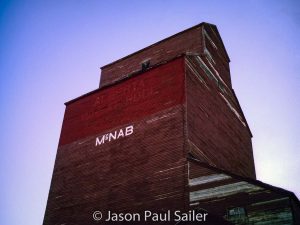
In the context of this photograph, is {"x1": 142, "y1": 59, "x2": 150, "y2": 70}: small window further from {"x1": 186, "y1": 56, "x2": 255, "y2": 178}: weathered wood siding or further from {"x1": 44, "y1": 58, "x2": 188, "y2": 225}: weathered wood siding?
{"x1": 186, "y1": 56, "x2": 255, "y2": 178}: weathered wood siding

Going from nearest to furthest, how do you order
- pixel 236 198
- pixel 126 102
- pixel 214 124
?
pixel 236 198 < pixel 214 124 < pixel 126 102

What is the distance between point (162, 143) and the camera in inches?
553

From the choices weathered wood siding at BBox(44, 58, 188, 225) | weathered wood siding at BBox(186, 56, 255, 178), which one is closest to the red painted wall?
weathered wood siding at BBox(44, 58, 188, 225)

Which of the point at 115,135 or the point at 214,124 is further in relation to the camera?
the point at 214,124

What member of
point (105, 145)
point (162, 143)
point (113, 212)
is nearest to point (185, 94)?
point (162, 143)

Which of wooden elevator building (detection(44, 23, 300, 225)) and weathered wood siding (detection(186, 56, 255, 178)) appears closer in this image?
wooden elevator building (detection(44, 23, 300, 225))

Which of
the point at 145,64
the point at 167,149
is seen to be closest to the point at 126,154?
the point at 167,149

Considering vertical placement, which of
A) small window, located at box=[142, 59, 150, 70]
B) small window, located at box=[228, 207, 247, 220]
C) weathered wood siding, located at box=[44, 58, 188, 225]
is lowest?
small window, located at box=[228, 207, 247, 220]

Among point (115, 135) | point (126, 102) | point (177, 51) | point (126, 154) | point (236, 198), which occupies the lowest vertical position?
point (236, 198)

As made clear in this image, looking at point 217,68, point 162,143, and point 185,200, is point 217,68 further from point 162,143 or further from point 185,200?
point 185,200

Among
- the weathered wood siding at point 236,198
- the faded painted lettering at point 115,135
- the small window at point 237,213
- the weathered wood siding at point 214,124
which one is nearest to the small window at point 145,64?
the weathered wood siding at point 214,124

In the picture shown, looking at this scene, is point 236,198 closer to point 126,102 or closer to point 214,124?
point 214,124

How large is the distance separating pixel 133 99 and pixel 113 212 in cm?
544

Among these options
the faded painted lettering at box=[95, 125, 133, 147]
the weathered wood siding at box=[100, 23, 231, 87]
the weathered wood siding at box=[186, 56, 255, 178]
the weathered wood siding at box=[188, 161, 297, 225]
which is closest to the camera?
the weathered wood siding at box=[188, 161, 297, 225]
